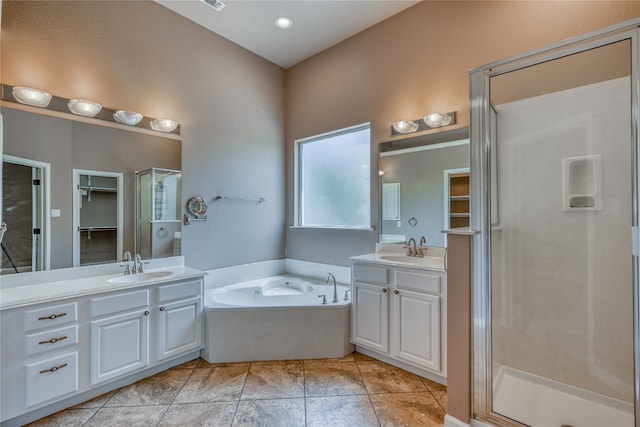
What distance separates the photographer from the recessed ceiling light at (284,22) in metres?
3.00

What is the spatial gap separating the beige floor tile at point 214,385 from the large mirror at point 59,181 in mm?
1283

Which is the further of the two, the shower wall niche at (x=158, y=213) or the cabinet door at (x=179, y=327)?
the shower wall niche at (x=158, y=213)

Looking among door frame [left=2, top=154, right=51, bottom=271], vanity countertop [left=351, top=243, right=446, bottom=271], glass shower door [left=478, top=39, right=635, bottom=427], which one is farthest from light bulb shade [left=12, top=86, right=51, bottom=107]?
glass shower door [left=478, top=39, right=635, bottom=427]

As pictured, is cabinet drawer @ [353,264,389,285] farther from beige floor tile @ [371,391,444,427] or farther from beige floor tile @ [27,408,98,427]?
beige floor tile @ [27,408,98,427]

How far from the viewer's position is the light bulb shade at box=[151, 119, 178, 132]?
281cm

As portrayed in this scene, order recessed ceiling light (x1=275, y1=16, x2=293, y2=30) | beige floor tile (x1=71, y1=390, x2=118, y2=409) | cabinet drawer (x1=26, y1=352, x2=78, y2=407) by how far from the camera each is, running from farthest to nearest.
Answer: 1. recessed ceiling light (x1=275, y1=16, x2=293, y2=30)
2. beige floor tile (x1=71, y1=390, x2=118, y2=409)
3. cabinet drawer (x1=26, y1=352, x2=78, y2=407)

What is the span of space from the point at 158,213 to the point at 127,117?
2.98ft

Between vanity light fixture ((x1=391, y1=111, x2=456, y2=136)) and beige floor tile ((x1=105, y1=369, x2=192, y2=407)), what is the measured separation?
294 centimetres

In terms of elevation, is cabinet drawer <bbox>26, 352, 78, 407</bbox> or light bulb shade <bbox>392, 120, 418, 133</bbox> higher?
light bulb shade <bbox>392, 120, 418, 133</bbox>

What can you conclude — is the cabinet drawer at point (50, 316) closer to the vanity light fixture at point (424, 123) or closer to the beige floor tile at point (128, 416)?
the beige floor tile at point (128, 416)

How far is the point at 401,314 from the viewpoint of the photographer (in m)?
2.38

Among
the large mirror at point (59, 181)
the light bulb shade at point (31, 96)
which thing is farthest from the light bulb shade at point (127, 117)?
the light bulb shade at point (31, 96)

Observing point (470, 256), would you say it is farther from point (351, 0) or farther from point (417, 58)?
point (351, 0)

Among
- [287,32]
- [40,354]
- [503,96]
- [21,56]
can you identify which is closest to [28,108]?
[21,56]
